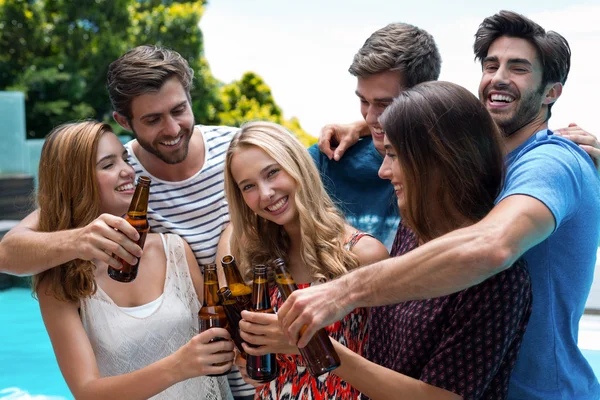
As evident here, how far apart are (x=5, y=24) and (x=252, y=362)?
66.0 ft

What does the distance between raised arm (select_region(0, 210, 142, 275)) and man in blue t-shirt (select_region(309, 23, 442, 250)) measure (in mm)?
1041

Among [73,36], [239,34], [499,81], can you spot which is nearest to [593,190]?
[499,81]

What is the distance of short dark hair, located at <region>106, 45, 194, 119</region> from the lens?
2670 mm

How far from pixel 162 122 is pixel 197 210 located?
385 mm

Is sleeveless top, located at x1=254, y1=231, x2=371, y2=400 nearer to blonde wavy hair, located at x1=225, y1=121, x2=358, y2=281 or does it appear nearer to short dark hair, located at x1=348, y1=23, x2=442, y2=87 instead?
blonde wavy hair, located at x1=225, y1=121, x2=358, y2=281

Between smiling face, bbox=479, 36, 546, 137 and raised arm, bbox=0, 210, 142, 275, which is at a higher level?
smiling face, bbox=479, 36, 546, 137

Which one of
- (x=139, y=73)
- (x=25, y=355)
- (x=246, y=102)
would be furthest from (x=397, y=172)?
(x=246, y=102)

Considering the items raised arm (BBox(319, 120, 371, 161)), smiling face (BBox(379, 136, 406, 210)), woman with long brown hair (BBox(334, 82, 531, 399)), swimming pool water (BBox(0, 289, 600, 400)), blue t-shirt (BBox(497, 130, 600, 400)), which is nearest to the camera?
woman with long brown hair (BBox(334, 82, 531, 399))

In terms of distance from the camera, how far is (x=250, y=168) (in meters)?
2.25

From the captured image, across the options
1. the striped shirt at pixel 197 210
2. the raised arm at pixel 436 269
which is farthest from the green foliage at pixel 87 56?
the raised arm at pixel 436 269

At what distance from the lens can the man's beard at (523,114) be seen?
2193mm

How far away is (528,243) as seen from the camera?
4.94ft

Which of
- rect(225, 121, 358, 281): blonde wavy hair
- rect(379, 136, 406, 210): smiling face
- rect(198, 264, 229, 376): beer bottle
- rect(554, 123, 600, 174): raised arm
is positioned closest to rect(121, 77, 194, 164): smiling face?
rect(225, 121, 358, 281): blonde wavy hair

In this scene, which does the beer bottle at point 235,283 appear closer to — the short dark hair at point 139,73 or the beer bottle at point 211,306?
the beer bottle at point 211,306
